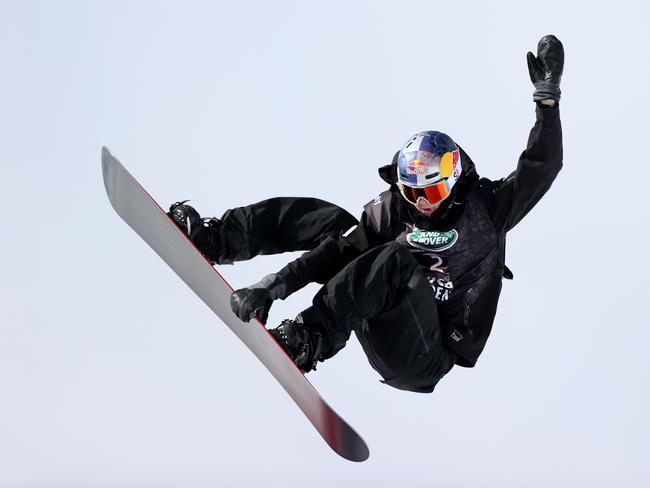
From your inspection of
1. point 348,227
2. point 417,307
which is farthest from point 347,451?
point 348,227

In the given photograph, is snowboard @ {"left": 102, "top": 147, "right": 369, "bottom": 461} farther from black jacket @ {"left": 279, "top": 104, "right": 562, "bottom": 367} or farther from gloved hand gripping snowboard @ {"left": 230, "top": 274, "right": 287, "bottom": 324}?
black jacket @ {"left": 279, "top": 104, "right": 562, "bottom": 367}

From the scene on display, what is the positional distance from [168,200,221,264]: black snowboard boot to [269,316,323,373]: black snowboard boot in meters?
0.62

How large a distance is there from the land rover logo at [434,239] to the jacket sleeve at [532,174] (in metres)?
0.22

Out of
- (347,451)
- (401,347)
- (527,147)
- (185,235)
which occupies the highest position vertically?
(527,147)

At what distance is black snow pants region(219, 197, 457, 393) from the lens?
4.96 m

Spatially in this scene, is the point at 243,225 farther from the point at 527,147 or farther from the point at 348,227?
the point at 527,147

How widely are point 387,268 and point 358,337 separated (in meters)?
0.66

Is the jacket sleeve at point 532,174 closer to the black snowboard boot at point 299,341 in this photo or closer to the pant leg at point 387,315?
the pant leg at point 387,315

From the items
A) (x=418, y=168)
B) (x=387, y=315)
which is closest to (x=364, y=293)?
(x=387, y=315)

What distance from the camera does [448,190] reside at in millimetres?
5238

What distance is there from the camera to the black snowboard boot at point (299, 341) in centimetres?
495

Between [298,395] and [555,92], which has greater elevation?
[555,92]

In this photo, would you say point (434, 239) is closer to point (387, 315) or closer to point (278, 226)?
point (387, 315)

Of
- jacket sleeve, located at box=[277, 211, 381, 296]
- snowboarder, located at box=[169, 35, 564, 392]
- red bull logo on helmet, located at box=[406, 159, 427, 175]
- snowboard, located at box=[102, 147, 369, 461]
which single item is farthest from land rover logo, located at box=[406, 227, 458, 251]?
snowboard, located at box=[102, 147, 369, 461]
